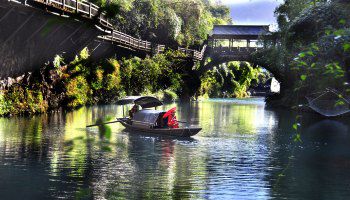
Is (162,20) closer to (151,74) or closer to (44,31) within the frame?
(151,74)

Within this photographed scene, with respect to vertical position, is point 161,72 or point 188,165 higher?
point 161,72

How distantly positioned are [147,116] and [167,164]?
1146 cm

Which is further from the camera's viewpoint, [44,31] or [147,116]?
[44,31]

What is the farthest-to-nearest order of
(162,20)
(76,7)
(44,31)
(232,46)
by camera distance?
(232,46) < (162,20) < (44,31) < (76,7)

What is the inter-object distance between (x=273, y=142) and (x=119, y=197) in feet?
53.3

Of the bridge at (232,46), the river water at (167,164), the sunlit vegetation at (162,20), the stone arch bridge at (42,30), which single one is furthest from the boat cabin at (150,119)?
the bridge at (232,46)

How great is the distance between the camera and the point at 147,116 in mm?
31641

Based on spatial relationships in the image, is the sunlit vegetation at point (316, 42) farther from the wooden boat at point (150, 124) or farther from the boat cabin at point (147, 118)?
the boat cabin at point (147, 118)

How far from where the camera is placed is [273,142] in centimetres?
2884

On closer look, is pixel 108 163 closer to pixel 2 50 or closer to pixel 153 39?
pixel 2 50

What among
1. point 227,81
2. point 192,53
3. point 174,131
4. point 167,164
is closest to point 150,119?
point 174,131

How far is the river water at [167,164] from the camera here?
15.4 meters

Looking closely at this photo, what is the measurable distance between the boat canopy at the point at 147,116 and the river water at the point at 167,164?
49.3 inches

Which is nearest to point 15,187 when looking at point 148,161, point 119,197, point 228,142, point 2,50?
point 119,197
